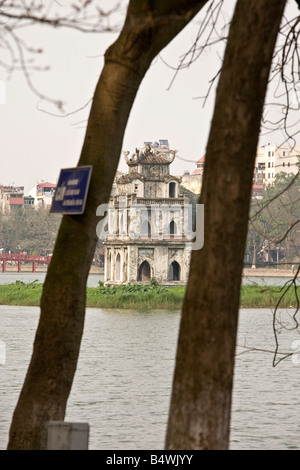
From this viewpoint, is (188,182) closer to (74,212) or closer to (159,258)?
(159,258)

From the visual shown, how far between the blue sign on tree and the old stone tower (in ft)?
194

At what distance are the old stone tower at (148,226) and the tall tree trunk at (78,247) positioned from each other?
5879 centimetres

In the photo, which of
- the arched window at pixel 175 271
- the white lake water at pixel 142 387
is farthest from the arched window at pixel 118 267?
the white lake water at pixel 142 387

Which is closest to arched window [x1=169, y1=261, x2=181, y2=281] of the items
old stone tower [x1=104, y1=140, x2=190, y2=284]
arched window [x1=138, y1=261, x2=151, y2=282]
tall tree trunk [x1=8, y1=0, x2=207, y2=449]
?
old stone tower [x1=104, y1=140, x2=190, y2=284]

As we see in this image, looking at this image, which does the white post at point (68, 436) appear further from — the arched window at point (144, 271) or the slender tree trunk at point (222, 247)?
the arched window at point (144, 271)

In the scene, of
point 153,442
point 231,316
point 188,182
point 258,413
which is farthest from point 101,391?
point 188,182

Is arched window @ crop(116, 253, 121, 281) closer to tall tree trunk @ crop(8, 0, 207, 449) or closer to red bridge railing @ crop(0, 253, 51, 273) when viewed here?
red bridge railing @ crop(0, 253, 51, 273)

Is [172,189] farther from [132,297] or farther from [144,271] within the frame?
[132,297]

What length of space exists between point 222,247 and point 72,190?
122 cm

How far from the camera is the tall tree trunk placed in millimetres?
6484

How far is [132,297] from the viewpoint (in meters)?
56.6

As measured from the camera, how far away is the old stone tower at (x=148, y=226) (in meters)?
66.4

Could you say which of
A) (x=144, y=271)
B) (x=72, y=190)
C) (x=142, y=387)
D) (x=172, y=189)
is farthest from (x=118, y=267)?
(x=72, y=190)

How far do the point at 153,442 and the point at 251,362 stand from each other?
52.0 ft
